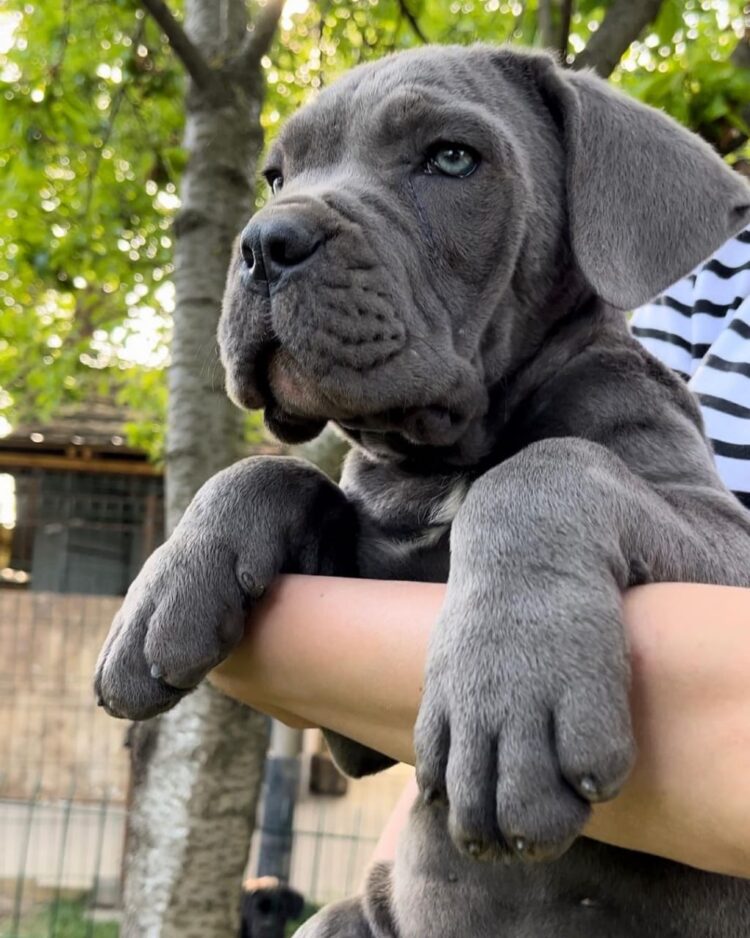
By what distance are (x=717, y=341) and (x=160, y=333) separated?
6.30 m

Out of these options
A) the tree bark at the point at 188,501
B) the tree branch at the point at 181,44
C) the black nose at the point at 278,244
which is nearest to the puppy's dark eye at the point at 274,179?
the black nose at the point at 278,244

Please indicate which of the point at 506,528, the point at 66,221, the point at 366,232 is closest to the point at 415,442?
the point at 366,232

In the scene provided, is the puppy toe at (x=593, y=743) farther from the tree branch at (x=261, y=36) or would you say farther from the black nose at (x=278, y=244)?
the tree branch at (x=261, y=36)

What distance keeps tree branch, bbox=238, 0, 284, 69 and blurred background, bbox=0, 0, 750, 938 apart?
Answer: 0.04 ft

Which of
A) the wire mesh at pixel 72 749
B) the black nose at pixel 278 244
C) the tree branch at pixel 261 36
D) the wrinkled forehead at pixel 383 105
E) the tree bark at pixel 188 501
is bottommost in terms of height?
the wire mesh at pixel 72 749

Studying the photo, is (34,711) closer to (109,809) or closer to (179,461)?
(109,809)

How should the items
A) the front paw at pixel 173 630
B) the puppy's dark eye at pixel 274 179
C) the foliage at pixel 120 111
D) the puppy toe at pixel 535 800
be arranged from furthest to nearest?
the foliage at pixel 120 111 → the puppy's dark eye at pixel 274 179 → the front paw at pixel 173 630 → the puppy toe at pixel 535 800

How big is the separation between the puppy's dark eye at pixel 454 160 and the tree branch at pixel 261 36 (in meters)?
2.81

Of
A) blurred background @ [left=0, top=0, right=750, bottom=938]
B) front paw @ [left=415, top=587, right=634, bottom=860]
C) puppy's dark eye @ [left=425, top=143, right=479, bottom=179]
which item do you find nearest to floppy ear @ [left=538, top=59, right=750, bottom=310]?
puppy's dark eye @ [left=425, top=143, right=479, bottom=179]

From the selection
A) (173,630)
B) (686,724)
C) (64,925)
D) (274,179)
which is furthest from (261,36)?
(64,925)

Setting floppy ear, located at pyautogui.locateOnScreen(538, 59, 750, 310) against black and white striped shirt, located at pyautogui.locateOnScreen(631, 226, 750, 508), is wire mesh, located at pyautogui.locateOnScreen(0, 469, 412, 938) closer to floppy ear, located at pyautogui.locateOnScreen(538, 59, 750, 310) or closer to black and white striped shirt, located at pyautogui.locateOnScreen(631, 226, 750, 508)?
black and white striped shirt, located at pyautogui.locateOnScreen(631, 226, 750, 508)

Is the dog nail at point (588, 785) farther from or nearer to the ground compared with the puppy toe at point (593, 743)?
nearer to the ground

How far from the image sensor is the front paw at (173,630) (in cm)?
183

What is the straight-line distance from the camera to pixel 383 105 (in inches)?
85.0
